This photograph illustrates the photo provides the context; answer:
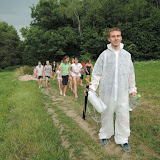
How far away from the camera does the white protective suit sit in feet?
8.87

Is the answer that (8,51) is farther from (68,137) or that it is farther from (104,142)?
(104,142)

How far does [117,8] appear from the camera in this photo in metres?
27.8

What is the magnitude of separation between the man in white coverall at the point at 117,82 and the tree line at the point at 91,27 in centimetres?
2446

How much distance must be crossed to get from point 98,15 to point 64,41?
339 inches

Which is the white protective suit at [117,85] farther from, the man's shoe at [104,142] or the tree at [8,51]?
the tree at [8,51]

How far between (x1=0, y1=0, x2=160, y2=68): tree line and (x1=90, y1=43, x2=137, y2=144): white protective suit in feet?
80.3

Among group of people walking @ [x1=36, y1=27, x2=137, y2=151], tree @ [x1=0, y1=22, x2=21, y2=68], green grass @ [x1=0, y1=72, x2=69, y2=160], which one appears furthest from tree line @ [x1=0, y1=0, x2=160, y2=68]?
group of people walking @ [x1=36, y1=27, x2=137, y2=151]

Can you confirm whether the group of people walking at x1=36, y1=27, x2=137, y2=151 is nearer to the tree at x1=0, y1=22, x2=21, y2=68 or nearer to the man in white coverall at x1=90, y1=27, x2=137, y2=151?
the man in white coverall at x1=90, y1=27, x2=137, y2=151

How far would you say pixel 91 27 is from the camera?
30625mm

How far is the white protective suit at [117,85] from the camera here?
8.87 ft

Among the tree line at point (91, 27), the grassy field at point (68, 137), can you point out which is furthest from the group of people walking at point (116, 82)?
the tree line at point (91, 27)

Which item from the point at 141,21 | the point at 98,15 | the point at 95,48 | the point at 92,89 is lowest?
the point at 92,89

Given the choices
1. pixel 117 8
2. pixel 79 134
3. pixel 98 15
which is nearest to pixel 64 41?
pixel 98 15

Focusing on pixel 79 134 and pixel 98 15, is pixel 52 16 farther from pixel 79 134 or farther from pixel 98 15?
pixel 79 134
